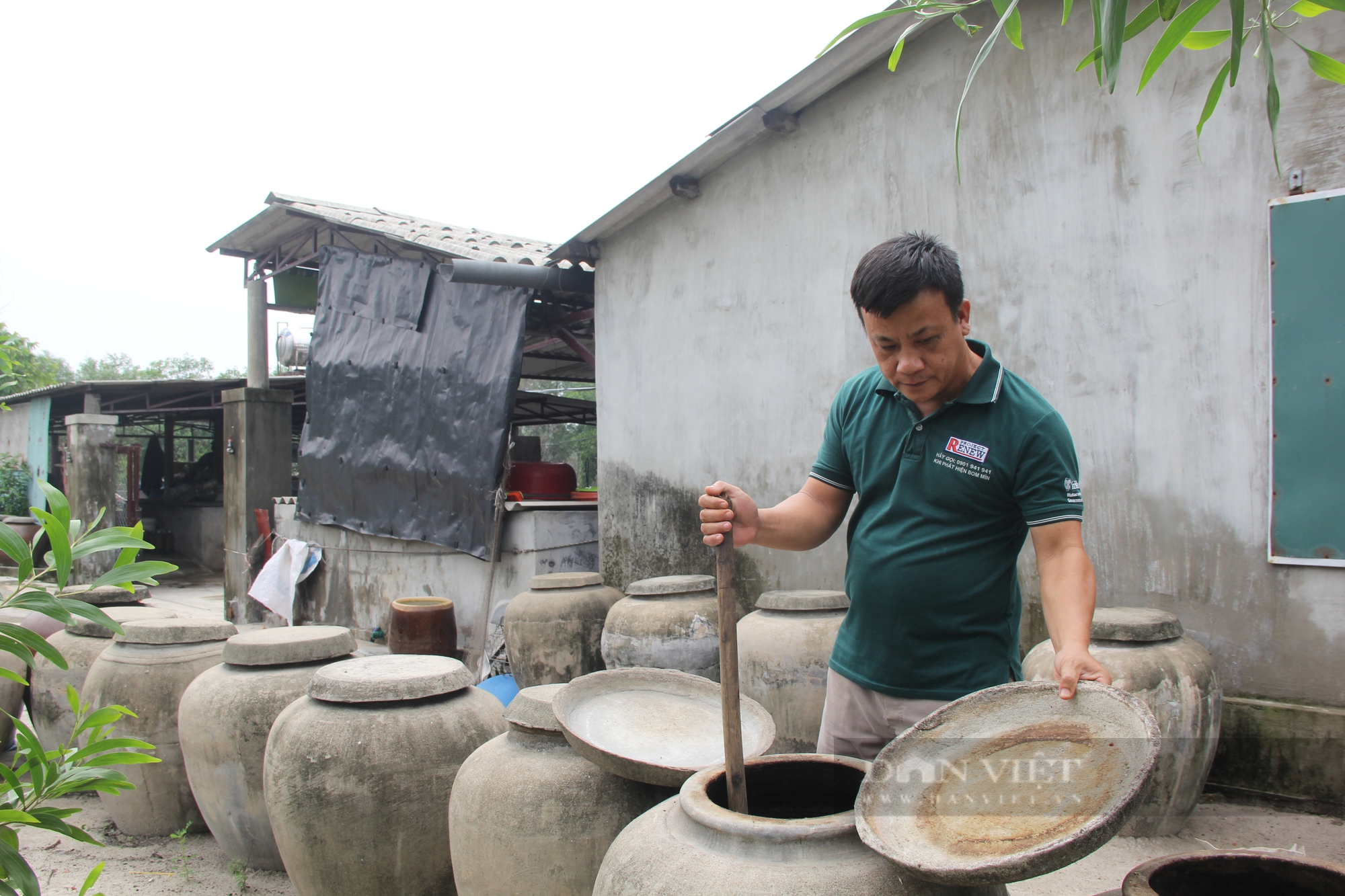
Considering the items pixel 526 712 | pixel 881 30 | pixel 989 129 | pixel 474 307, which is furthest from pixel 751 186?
pixel 526 712

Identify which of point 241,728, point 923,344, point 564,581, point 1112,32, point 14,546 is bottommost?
point 241,728

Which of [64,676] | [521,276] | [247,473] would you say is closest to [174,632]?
[64,676]

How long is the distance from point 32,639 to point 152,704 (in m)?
2.97

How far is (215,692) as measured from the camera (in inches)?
161

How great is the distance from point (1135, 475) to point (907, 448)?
316cm

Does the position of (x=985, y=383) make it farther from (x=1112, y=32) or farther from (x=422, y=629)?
(x=422, y=629)

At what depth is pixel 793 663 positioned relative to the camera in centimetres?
466

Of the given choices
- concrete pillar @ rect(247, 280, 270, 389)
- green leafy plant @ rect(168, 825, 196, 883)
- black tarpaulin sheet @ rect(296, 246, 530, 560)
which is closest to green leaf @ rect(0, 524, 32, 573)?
green leafy plant @ rect(168, 825, 196, 883)

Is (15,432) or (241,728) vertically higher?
(15,432)

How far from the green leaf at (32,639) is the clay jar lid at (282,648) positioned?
2234 mm

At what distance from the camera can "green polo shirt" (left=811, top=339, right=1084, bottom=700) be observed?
200cm

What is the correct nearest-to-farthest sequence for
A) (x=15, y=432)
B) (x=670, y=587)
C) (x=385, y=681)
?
(x=385, y=681), (x=670, y=587), (x=15, y=432)

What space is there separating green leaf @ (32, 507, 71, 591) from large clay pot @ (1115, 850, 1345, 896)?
2.41 meters

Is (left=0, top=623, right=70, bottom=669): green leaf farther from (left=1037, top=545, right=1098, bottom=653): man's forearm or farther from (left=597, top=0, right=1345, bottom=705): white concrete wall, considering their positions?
(left=597, top=0, right=1345, bottom=705): white concrete wall
